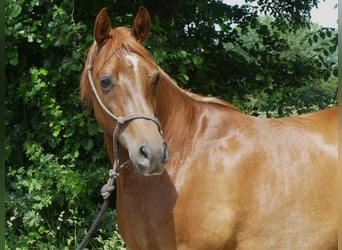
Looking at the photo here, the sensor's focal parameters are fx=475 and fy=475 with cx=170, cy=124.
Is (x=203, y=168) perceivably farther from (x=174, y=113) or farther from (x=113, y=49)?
(x=113, y=49)

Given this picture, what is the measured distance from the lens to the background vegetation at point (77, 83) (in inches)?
158

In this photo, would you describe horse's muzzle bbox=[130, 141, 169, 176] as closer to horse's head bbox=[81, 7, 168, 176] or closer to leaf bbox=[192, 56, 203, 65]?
horse's head bbox=[81, 7, 168, 176]

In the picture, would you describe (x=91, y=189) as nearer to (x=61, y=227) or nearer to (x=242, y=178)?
(x=61, y=227)

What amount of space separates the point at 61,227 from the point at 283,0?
356 cm

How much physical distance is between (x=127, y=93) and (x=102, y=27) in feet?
1.42

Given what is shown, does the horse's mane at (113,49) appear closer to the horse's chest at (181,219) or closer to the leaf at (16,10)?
the horse's chest at (181,219)

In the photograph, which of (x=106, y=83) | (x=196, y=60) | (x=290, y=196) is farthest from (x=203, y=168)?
(x=196, y=60)

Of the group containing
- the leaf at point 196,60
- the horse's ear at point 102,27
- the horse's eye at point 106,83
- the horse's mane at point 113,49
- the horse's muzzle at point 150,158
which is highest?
the horse's ear at point 102,27

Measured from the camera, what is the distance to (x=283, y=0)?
18.3 feet

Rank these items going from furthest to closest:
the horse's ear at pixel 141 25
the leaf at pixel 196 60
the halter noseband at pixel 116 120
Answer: the leaf at pixel 196 60 → the horse's ear at pixel 141 25 → the halter noseband at pixel 116 120

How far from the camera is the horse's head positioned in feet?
6.85

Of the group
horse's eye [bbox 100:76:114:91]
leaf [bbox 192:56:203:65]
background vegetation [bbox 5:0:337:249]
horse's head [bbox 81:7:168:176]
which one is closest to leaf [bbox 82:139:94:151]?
background vegetation [bbox 5:0:337:249]

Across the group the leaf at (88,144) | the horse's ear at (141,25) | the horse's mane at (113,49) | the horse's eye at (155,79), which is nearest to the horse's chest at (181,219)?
the horse's eye at (155,79)

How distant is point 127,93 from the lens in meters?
2.21
